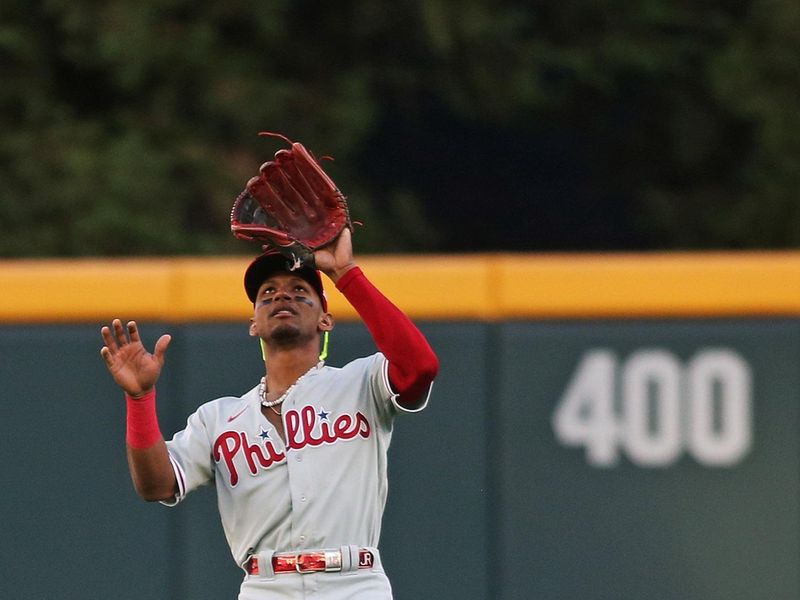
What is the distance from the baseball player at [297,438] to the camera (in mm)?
3490

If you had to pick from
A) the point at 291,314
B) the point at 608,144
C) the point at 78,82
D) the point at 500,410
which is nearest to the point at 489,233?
the point at 608,144

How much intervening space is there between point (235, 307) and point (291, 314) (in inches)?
69.7

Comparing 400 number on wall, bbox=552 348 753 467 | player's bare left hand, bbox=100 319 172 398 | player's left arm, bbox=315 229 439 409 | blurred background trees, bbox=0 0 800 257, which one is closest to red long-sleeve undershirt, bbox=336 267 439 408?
player's left arm, bbox=315 229 439 409

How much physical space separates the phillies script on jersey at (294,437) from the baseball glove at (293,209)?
1.25 ft

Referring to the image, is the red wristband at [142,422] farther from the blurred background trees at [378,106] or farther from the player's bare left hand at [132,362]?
the blurred background trees at [378,106]

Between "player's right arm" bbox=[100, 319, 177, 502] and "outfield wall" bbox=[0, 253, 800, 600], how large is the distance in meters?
1.82

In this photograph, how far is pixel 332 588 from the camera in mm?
3570

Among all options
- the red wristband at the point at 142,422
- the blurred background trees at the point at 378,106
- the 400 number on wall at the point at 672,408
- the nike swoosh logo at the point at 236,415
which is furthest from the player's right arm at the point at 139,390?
the blurred background trees at the point at 378,106

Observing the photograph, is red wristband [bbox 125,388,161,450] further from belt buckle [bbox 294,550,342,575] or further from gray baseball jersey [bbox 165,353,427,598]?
belt buckle [bbox 294,550,342,575]

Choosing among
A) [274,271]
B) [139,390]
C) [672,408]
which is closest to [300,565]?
[139,390]

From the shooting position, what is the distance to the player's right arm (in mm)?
3463

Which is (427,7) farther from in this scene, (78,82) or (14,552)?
(14,552)

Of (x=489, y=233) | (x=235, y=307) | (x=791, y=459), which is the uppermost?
(x=489, y=233)

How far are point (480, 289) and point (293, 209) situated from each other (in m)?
1.76
